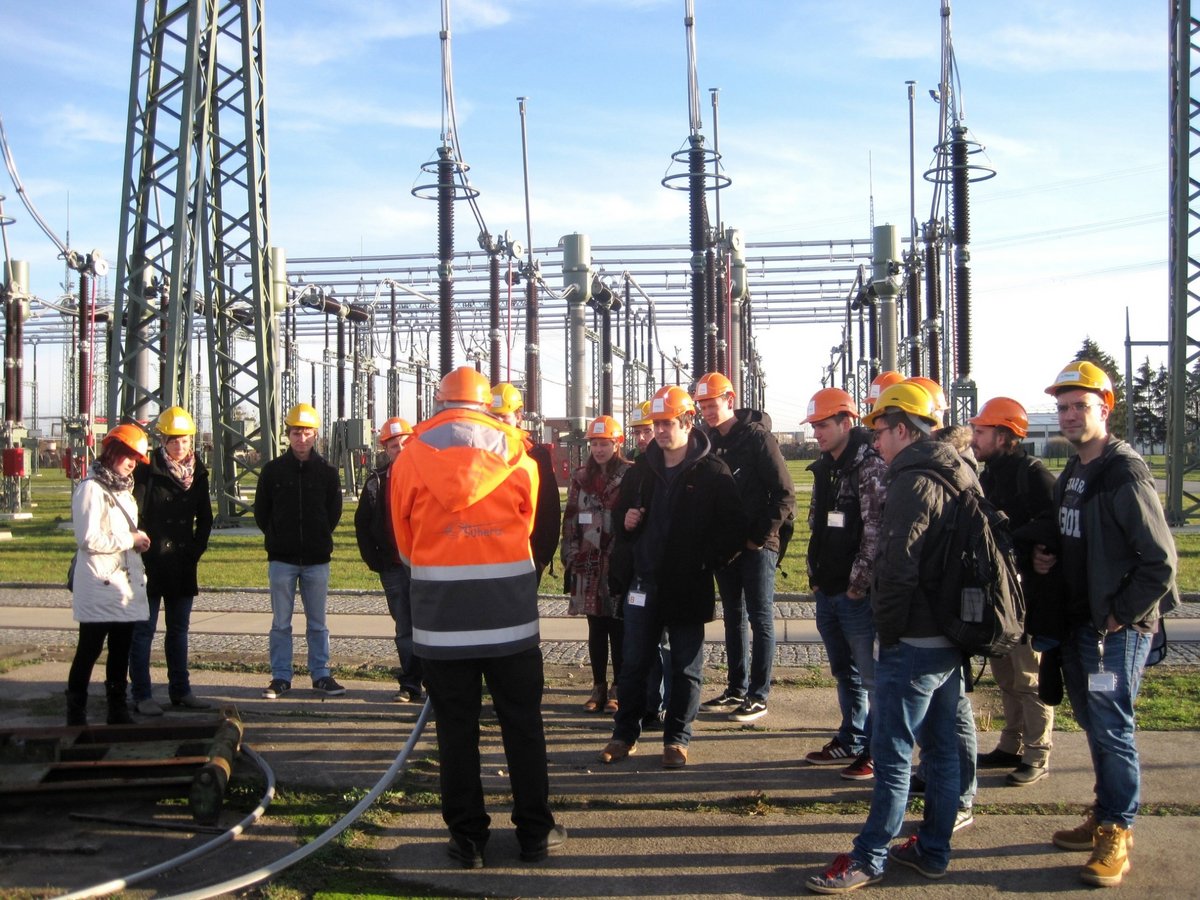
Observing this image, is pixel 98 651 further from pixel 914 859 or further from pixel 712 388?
pixel 914 859

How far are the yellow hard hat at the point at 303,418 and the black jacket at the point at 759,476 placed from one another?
113 inches

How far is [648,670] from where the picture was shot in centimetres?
587

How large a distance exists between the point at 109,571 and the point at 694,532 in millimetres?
3478

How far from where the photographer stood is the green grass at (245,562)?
40.8 ft

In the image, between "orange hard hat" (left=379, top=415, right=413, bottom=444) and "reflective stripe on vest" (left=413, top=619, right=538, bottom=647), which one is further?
"orange hard hat" (left=379, top=415, right=413, bottom=444)

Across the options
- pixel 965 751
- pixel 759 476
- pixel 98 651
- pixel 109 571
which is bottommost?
pixel 965 751

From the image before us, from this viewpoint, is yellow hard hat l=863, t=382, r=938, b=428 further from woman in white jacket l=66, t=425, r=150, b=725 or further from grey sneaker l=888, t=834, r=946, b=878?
woman in white jacket l=66, t=425, r=150, b=725

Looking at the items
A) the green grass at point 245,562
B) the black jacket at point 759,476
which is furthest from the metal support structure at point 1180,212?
the black jacket at point 759,476

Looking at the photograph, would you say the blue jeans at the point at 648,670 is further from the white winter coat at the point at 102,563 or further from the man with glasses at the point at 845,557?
the white winter coat at the point at 102,563

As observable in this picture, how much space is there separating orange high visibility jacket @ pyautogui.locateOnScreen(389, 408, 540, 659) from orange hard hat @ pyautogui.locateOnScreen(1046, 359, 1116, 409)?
2.25m

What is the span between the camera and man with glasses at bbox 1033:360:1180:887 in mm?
4098

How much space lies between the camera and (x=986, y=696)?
7.04 m

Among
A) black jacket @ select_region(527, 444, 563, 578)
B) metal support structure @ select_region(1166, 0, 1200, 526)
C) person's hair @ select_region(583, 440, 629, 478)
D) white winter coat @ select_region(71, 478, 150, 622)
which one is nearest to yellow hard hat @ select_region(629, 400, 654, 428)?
person's hair @ select_region(583, 440, 629, 478)

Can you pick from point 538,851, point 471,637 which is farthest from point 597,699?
point 471,637
